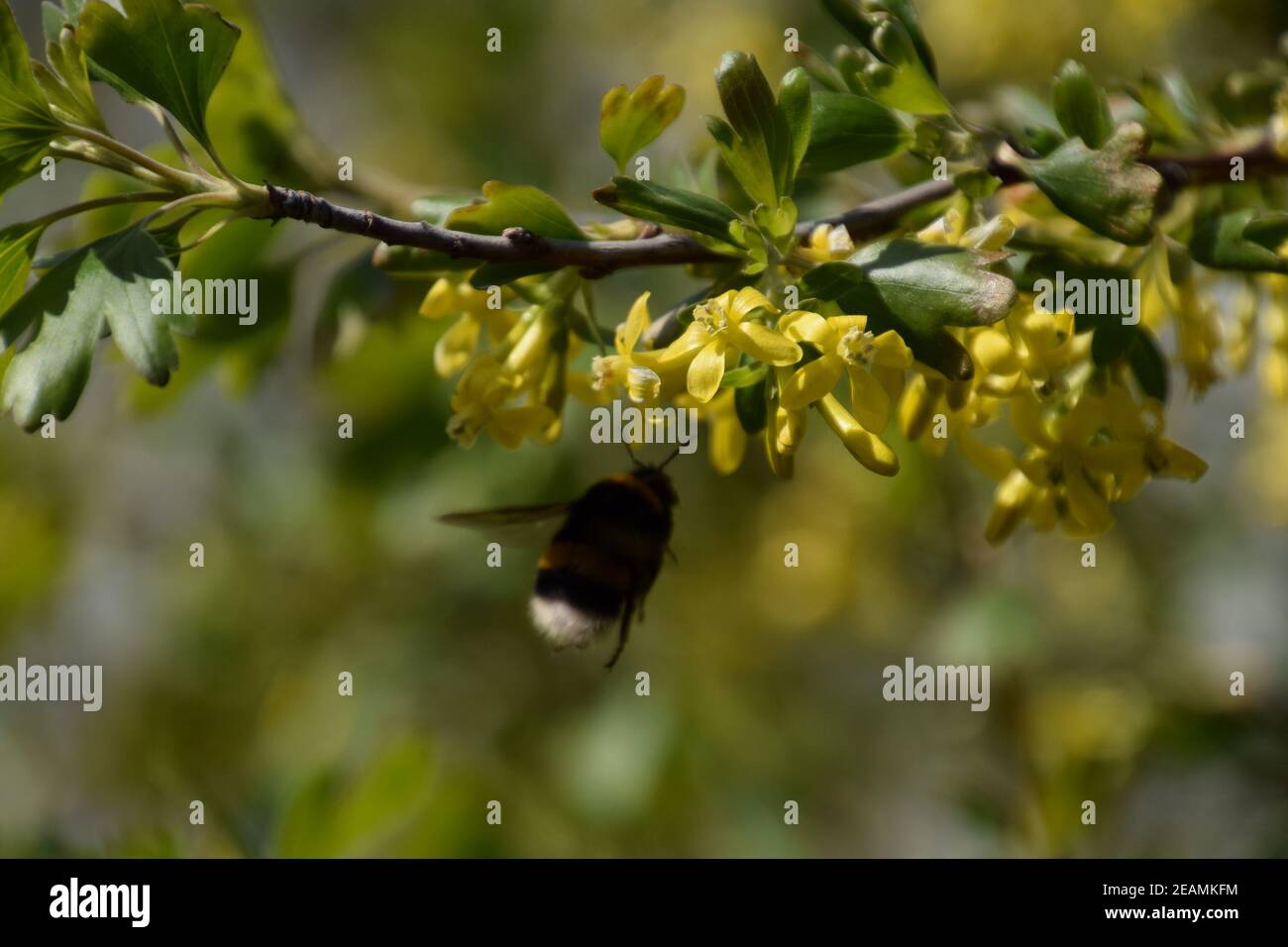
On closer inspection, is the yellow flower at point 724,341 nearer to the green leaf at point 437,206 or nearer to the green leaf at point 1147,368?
the green leaf at point 437,206

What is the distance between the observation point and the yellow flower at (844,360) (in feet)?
3.48

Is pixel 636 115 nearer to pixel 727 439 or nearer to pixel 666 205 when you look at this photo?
pixel 666 205

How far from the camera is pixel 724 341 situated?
1.09 metres

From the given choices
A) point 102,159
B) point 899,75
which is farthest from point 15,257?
point 899,75

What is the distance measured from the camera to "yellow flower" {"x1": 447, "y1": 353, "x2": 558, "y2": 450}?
1.29m

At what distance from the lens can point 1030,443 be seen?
127cm

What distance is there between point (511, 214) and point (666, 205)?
16cm

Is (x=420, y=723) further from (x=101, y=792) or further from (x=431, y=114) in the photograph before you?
(x=431, y=114)
